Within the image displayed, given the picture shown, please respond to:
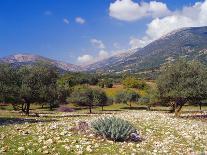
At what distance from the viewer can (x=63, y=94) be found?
110438 millimetres

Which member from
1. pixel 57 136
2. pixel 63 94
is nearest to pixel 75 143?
pixel 57 136

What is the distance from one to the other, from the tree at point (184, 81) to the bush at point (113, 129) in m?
25.4

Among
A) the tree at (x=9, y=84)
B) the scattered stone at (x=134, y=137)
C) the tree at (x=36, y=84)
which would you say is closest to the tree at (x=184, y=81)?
the tree at (x=36, y=84)

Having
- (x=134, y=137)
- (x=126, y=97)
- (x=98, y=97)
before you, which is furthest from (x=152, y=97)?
(x=126, y=97)

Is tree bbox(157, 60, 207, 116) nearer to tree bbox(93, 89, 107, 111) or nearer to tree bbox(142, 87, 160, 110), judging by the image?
tree bbox(142, 87, 160, 110)

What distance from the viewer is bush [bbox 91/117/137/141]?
21.2 m

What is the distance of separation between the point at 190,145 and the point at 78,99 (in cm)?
7300

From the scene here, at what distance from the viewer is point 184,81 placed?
154 ft

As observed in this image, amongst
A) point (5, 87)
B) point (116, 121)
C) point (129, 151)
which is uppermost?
point (5, 87)

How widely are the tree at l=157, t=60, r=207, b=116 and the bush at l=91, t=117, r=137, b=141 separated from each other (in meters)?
25.4

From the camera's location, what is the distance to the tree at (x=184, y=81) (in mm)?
46531

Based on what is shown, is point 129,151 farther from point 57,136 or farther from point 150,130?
Result: point 150,130

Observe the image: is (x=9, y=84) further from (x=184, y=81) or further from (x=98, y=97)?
(x=98, y=97)

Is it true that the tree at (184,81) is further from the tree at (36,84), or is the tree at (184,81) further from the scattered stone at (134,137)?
the scattered stone at (134,137)
